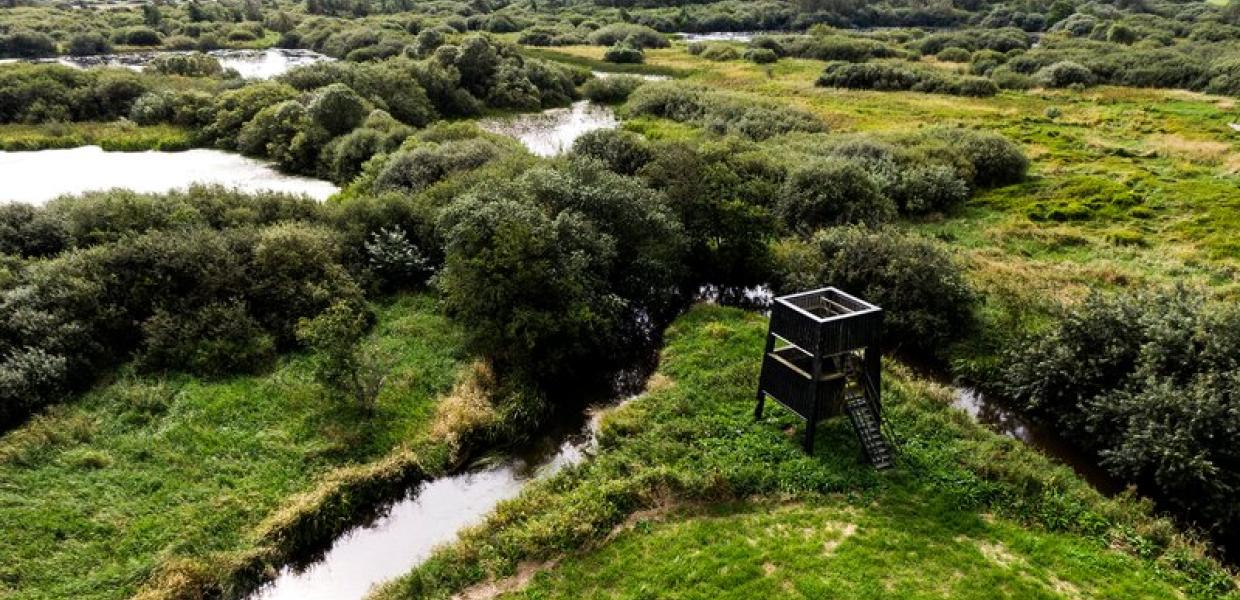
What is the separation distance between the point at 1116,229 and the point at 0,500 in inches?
2133

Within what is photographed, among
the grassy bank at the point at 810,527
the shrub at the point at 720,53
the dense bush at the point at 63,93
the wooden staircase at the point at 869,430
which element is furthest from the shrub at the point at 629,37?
the grassy bank at the point at 810,527

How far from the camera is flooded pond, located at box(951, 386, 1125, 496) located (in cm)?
2289

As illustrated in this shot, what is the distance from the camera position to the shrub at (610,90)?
81.1 m

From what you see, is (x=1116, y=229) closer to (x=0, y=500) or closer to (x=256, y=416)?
(x=256, y=416)

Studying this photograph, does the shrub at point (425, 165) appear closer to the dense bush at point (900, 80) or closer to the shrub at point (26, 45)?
the dense bush at point (900, 80)

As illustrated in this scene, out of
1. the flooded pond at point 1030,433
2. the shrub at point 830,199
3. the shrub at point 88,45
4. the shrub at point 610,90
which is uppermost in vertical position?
the shrub at point 88,45

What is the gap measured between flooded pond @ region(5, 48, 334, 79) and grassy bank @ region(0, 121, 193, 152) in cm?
2632

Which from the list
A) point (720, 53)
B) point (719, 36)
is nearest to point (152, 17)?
point (720, 53)

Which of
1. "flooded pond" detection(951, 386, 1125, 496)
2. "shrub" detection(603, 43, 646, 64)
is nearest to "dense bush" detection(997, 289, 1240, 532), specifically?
"flooded pond" detection(951, 386, 1125, 496)

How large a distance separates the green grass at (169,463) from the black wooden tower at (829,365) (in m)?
12.9

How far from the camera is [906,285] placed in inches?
1220

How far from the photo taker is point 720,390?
2617cm

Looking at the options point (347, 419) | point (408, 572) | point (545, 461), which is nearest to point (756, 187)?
point (545, 461)

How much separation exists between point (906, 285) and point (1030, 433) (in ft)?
26.7
